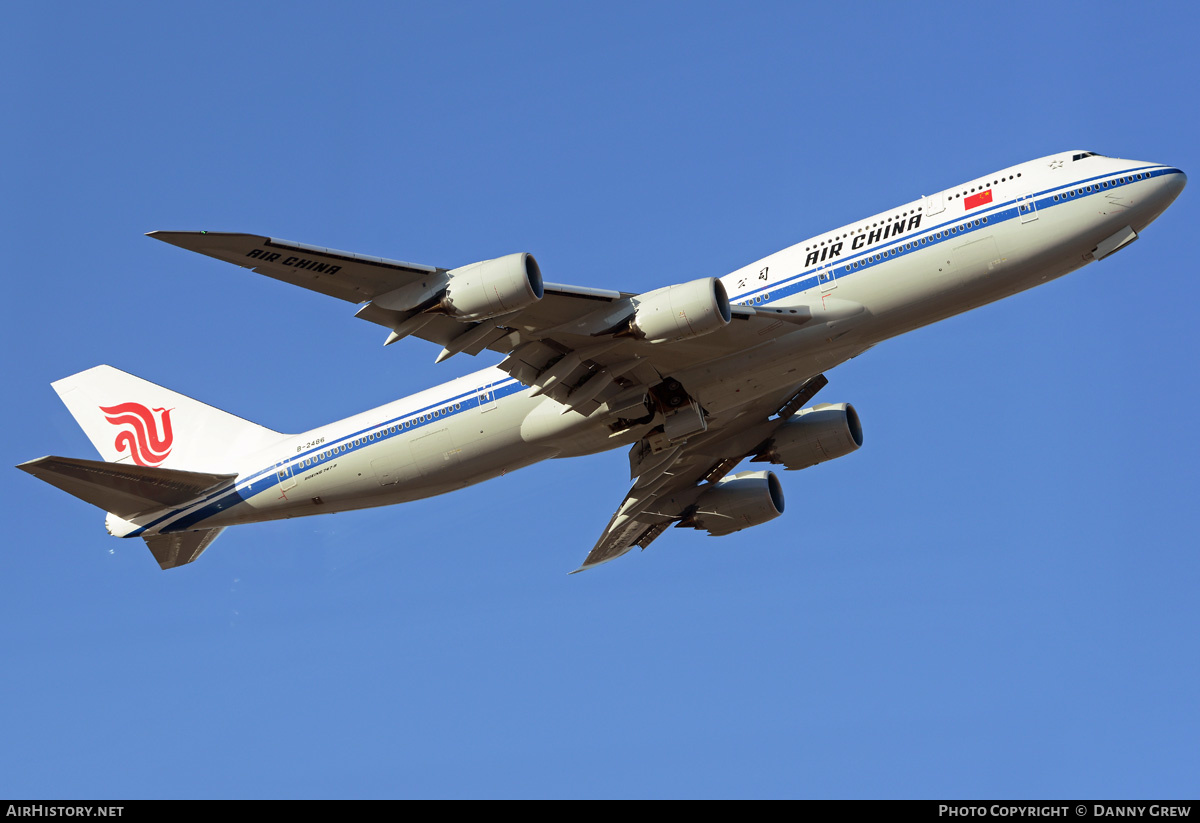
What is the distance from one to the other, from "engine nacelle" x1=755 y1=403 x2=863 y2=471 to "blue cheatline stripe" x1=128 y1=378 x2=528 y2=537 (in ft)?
30.9

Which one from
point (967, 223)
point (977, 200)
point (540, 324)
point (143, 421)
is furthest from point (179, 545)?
point (977, 200)

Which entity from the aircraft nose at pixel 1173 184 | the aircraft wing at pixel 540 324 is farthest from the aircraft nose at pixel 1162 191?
the aircraft wing at pixel 540 324

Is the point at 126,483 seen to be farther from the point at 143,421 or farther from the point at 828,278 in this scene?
the point at 828,278

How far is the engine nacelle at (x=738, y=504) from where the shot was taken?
39781 millimetres

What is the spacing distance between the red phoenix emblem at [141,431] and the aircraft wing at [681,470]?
49.1ft

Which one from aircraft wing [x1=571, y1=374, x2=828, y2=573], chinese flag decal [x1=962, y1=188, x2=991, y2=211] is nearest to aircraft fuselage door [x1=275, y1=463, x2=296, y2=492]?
aircraft wing [x1=571, y1=374, x2=828, y2=573]

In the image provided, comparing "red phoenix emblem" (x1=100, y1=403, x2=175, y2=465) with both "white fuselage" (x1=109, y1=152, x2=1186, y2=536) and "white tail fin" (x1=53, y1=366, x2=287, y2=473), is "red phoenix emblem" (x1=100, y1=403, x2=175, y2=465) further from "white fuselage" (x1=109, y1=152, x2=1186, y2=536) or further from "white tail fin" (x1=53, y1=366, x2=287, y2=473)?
"white fuselage" (x1=109, y1=152, x2=1186, y2=536)

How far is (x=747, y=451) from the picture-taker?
3831 cm

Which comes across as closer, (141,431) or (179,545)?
(179,545)

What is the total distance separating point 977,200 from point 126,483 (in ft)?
85.2

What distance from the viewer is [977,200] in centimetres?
3020

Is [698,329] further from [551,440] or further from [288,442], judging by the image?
[288,442]

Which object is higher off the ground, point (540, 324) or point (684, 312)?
point (540, 324)

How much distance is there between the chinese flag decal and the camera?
30.1 meters
